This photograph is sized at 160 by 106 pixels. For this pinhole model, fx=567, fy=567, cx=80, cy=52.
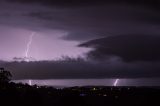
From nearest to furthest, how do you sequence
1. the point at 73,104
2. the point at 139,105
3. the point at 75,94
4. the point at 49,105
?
the point at 73,104, the point at 75,94, the point at 49,105, the point at 139,105

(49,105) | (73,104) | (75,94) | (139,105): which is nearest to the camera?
(73,104)

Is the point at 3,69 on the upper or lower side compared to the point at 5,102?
Answer: upper

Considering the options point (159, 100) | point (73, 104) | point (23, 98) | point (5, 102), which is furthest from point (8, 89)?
point (159, 100)

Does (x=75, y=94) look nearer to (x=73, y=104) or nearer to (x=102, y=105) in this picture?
(x=73, y=104)

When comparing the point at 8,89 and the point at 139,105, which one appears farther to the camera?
the point at 139,105

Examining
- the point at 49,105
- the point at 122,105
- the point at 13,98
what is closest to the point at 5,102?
the point at 13,98

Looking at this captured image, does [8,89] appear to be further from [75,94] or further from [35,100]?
[75,94]

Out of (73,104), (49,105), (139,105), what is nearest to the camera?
(73,104)

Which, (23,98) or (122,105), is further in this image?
(122,105)

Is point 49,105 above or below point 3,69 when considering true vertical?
below
